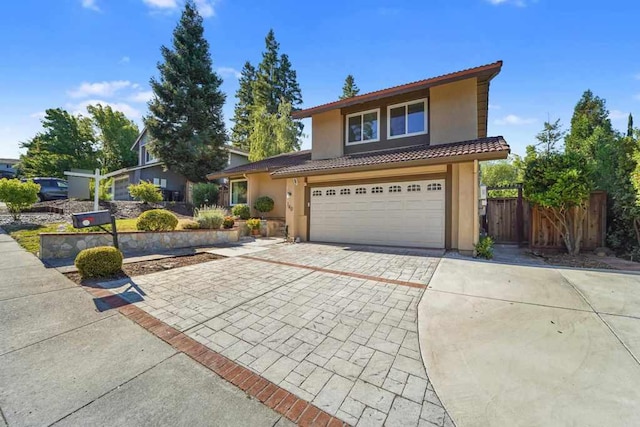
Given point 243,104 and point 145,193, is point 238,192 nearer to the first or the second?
point 145,193

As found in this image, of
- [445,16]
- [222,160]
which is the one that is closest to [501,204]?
[445,16]

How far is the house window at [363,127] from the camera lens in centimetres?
1082

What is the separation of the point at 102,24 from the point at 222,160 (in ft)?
40.9

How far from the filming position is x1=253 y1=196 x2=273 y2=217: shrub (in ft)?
43.9

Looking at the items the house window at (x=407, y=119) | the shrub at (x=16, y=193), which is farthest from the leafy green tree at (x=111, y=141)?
the house window at (x=407, y=119)

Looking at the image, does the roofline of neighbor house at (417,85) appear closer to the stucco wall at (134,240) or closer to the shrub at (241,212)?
the shrub at (241,212)

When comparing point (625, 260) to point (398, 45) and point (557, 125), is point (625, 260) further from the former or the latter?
point (557, 125)

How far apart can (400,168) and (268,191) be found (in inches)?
314

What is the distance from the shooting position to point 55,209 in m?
12.7

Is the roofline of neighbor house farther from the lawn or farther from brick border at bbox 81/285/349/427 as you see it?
brick border at bbox 81/285/349/427

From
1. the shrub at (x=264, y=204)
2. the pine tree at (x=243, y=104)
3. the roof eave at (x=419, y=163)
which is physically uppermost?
the pine tree at (x=243, y=104)

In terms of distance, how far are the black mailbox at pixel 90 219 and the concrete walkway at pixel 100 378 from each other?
77.7 inches

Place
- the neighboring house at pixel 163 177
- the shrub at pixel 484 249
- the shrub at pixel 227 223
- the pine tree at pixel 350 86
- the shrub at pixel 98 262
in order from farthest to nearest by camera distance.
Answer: the pine tree at pixel 350 86 → the neighboring house at pixel 163 177 → the shrub at pixel 227 223 → the shrub at pixel 484 249 → the shrub at pixel 98 262

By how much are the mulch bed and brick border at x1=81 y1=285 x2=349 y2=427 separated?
2020 millimetres
